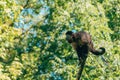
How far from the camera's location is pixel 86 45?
3.54 m

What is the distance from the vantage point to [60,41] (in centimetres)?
1409

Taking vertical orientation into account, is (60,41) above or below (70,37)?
below

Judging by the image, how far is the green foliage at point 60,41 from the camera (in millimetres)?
12719

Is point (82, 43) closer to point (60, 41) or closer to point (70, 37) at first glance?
point (70, 37)

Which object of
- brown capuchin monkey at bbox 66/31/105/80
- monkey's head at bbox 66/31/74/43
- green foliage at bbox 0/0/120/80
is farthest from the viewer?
green foliage at bbox 0/0/120/80

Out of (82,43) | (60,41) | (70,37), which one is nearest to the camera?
(82,43)

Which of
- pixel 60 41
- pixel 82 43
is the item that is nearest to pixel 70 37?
pixel 82 43

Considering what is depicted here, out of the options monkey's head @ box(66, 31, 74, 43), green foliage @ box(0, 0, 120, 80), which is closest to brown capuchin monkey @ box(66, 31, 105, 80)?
monkey's head @ box(66, 31, 74, 43)

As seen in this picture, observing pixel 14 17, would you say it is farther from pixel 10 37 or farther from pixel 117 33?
pixel 117 33

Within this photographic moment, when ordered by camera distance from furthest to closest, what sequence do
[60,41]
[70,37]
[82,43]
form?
1. [60,41]
2. [70,37]
3. [82,43]

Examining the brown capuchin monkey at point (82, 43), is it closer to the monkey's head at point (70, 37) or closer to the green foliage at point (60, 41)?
the monkey's head at point (70, 37)

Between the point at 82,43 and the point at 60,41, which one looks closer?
the point at 82,43

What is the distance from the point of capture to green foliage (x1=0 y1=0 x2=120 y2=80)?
12.7 metres

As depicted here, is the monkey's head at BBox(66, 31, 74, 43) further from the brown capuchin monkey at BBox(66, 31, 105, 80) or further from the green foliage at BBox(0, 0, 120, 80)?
the green foliage at BBox(0, 0, 120, 80)
